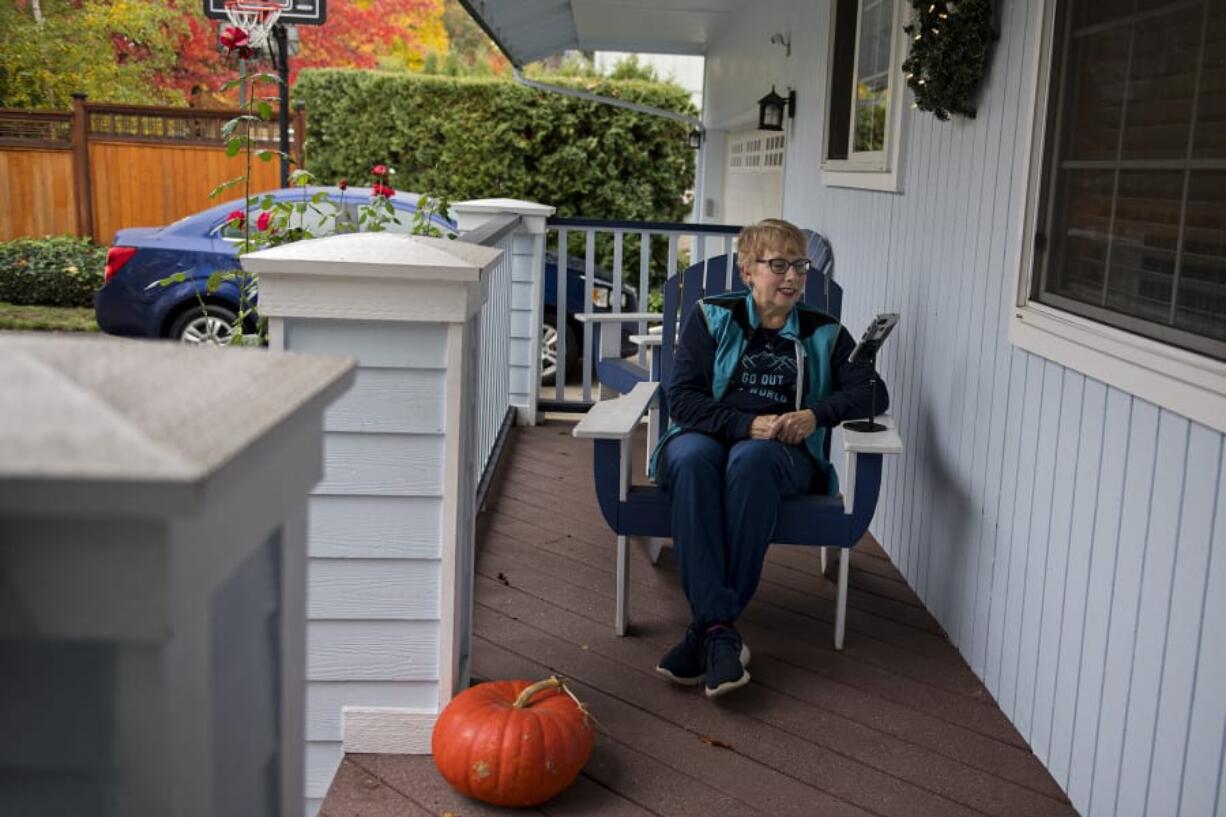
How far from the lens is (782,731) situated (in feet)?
8.85

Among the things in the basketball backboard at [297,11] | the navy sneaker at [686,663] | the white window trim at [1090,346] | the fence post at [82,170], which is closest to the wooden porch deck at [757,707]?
the navy sneaker at [686,663]

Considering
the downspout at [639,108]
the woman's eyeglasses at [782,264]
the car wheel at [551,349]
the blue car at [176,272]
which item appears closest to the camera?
the woman's eyeglasses at [782,264]

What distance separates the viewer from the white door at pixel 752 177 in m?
7.25

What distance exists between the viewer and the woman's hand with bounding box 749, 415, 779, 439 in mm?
3098

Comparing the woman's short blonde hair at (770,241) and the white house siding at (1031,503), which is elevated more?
the woman's short blonde hair at (770,241)

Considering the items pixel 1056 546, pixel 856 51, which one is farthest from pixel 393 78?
pixel 1056 546

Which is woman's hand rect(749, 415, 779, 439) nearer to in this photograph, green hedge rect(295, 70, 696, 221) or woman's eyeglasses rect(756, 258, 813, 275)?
woman's eyeglasses rect(756, 258, 813, 275)

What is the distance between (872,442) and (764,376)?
33cm

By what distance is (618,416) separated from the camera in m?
3.23

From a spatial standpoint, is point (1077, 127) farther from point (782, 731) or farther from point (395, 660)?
point (395, 660)

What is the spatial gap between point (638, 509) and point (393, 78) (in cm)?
970

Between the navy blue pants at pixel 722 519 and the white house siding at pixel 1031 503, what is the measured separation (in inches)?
17.3

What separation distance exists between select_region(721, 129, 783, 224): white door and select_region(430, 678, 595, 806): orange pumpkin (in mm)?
4608

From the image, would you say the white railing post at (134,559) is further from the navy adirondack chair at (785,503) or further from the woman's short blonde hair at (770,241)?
the woman's short blonde hair at (770,241)
